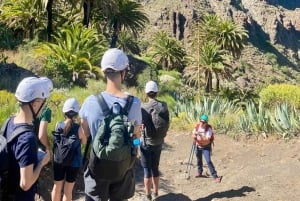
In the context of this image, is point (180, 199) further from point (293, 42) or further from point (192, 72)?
point (293, 42)

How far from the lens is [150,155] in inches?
263

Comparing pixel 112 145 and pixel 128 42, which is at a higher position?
pixel 112 145

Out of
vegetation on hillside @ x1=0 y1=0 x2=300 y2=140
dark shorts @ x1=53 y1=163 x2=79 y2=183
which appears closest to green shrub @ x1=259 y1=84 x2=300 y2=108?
vegetation on hillside @ x1=0 y1=0 x2=300 y2=140

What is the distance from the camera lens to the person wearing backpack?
11.0 feet

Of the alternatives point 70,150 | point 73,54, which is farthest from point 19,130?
point 73,54

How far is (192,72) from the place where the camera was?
1219 inches

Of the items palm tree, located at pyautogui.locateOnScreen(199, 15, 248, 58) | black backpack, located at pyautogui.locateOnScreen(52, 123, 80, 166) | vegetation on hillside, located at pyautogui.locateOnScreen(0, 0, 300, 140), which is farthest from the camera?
palm tree, located at pyautogui.locateOnScreen(199, 15, 248, 58)

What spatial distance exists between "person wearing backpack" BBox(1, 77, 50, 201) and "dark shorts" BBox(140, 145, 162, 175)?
3092mm

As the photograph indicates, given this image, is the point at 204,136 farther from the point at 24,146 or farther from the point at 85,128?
the point at 24,146

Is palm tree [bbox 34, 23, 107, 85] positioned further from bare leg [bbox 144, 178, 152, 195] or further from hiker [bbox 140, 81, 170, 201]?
hiker [bbox 140, 81, 170, 201]

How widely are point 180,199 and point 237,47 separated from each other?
1250 inches

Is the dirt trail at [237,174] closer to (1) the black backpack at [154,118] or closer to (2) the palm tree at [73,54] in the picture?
(1) the black backpack at [154,118]

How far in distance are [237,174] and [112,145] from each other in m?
5.59

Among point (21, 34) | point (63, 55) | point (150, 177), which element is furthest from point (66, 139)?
point (21, 34)
